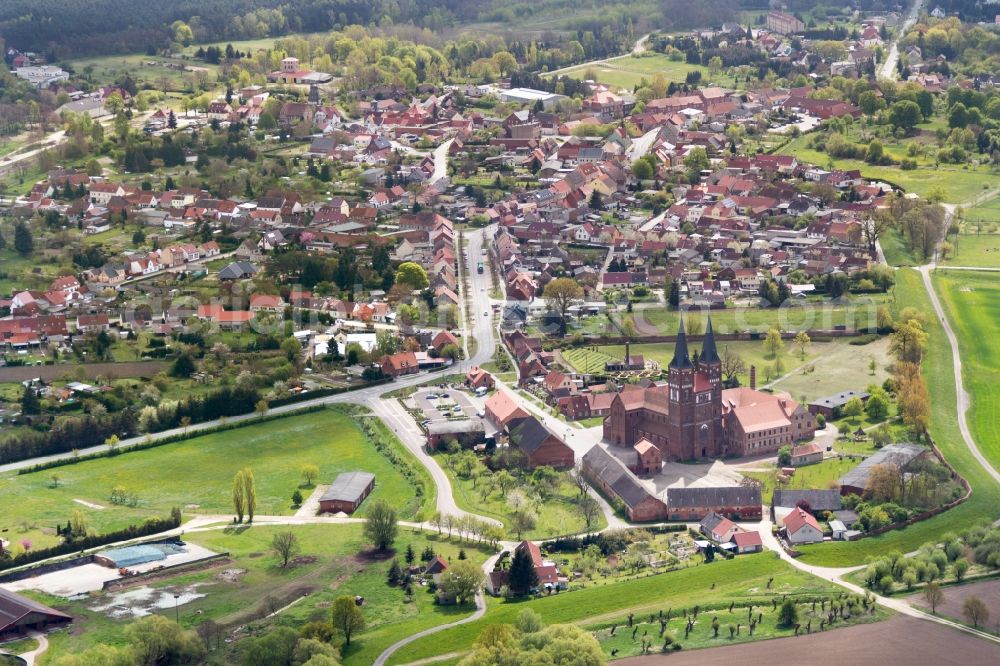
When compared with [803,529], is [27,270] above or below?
above

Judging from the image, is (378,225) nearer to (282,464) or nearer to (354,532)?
(282,464)

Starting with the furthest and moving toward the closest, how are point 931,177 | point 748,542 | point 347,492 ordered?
point 931,177
point 347,492
point 748,542

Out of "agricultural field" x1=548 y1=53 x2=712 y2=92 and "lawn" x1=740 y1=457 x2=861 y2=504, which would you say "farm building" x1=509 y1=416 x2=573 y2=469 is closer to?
"lawn" x1=740 y1=457 x2=861 y2=504

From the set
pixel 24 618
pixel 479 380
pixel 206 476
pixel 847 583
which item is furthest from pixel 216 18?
pixel 847 583

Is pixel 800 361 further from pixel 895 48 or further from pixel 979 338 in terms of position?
pixel 895 48

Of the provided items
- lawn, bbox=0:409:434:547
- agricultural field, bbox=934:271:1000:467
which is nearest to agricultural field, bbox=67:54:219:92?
agricultural field, bbox=934:271:1000:467

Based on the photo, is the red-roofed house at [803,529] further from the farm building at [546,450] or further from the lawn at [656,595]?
the farm building at [546,450]
